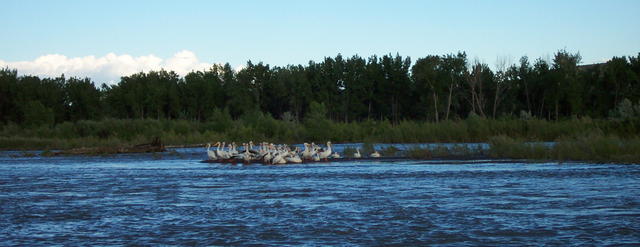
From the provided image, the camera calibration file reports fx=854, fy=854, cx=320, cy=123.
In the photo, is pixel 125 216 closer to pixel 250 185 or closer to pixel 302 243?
pixel 302 243

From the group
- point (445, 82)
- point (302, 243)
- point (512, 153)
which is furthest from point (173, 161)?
point (445, 82)

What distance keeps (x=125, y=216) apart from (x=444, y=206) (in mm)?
6517

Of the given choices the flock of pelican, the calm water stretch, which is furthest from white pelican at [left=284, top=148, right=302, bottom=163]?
the calm water stretch

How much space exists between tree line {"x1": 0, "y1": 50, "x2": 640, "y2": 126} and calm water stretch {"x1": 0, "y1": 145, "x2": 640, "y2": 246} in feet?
178

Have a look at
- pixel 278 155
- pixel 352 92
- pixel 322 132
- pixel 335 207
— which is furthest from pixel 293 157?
pixel 352 92

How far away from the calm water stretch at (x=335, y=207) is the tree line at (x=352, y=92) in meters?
54.4

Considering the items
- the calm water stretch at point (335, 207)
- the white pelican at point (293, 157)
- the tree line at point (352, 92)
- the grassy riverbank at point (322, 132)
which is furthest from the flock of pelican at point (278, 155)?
the tree line at point (352, 92)

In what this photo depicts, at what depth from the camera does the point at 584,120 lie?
4800 cm

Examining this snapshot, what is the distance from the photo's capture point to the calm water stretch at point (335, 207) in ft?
45.7

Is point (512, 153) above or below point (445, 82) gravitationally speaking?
below

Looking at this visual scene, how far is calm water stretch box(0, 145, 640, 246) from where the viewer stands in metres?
13.9

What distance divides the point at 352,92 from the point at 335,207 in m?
77.3

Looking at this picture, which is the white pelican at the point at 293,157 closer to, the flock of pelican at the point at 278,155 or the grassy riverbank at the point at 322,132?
the flock of pelican at the point at 278,155

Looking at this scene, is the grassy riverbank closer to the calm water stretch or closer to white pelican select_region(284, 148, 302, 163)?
white pelican select_region(284, 148, 302, 163)
